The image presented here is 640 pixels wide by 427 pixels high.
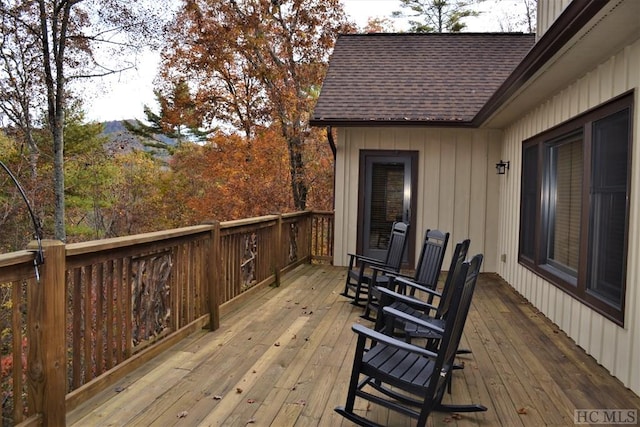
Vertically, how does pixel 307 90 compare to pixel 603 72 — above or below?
above

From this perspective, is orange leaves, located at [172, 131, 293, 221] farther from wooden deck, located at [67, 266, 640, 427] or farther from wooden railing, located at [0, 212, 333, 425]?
wooden deck, located at [67, 266, 640, 427]

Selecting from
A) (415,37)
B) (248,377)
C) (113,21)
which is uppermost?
(113,21)

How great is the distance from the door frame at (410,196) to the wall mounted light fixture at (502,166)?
4.11ft

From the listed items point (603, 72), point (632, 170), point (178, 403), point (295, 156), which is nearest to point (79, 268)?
point (178, 403)

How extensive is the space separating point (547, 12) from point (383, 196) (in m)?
3.83

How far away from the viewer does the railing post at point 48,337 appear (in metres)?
2.27

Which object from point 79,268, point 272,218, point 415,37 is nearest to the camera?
point 79,268

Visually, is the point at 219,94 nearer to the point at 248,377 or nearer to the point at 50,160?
the point at 50,160

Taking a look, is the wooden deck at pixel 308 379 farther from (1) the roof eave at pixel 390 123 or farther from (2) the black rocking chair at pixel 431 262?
(1) the roof eave at pixel 390 123

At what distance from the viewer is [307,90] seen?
13.5 m

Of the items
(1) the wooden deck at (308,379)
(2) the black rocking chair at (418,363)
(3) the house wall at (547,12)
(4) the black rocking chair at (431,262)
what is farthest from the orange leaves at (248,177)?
(2) the black rocking chair at (418,363)

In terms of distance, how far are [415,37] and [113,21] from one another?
25.1ft

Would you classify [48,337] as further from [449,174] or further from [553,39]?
[449,174]

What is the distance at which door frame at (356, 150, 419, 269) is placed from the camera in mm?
7906
